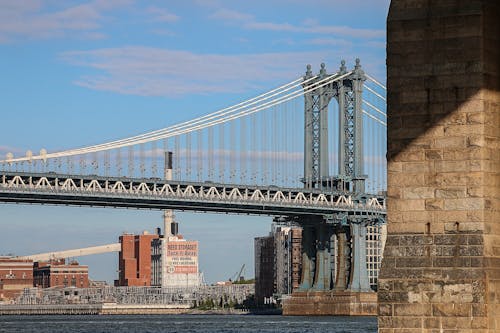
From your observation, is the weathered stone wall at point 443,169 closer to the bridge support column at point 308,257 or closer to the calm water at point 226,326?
the calm water at point 226,326

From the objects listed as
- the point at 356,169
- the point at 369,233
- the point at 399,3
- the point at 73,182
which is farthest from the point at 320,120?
the point at 399,3

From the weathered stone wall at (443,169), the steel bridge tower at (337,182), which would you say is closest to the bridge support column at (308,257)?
the steel bridge tower at (337,182)

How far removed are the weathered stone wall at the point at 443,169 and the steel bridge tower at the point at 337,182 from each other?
3846 inches

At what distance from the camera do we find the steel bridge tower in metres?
125

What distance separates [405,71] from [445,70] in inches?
26.9

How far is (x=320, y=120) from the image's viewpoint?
128 metres

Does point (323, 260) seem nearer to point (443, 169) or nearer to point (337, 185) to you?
point (337, 185)

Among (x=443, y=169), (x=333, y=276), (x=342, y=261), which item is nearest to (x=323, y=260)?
(x=342, y=261)

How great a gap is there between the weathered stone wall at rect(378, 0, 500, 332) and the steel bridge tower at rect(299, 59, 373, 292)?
97694 mm

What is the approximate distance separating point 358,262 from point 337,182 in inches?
270

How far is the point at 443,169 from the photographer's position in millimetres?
24875

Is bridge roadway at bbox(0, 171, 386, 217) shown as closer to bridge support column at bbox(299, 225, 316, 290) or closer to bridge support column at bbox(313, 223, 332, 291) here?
bridge support column at bbox(313, 223, 332, 291)

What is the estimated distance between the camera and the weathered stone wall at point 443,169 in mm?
24609

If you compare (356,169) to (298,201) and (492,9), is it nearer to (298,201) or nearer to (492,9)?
(298,201)
